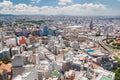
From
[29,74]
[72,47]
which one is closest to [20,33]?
[72,47]

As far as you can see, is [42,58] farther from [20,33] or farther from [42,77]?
[20,33]

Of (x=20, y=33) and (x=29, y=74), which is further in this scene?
(x=20, y=33)

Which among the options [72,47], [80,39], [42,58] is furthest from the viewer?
[80,39]

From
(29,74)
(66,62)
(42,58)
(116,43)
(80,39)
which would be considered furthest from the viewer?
(80,39)

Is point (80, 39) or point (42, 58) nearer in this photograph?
point (42, 58)

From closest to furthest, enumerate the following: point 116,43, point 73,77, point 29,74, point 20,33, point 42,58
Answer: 1. point 29,74
2. point 73,77
3. point 42,58
4. point 116,43
5. point 20,33

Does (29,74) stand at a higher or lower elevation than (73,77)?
higher

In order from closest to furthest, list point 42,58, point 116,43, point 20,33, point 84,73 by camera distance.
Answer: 1. point 84,73
2. point 42,58
3. point 116,43
4. point 20,33

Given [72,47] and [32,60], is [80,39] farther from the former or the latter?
[32,60]

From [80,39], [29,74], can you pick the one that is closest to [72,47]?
[80,39]
